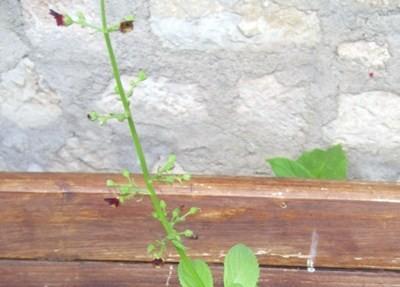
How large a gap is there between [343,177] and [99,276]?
44 centimetres

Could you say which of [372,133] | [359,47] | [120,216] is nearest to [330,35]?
[359,47]

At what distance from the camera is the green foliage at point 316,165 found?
4.33 feet

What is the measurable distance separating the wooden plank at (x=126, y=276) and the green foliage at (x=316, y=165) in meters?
0.20

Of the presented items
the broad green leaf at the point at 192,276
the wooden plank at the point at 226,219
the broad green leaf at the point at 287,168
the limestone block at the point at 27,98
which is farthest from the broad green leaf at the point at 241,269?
the limestone block at the point at 27,98

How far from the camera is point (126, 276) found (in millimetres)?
1198

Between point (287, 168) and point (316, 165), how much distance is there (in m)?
0.05

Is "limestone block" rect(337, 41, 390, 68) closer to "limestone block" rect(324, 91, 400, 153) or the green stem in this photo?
"limestone block" rect(324, 91, 400, 153)

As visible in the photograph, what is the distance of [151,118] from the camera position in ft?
4.49

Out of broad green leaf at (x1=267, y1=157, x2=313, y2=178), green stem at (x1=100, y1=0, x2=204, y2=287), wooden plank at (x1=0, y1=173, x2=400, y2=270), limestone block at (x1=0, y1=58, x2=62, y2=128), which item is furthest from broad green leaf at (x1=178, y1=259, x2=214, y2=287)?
limestone block at (x1=0, y1=58, x2=62, y2=128)

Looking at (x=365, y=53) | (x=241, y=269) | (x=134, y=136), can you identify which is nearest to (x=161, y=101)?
(x=365, y=53)

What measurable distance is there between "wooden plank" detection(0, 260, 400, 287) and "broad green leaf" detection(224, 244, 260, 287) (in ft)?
0.69

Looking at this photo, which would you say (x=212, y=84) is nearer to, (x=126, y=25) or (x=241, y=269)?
(x=241, y=269)

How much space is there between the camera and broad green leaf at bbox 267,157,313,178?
132 centimetres

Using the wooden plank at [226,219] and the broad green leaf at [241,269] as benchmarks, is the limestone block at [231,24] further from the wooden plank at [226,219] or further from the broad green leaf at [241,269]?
the broad green leaf at [241,269]
